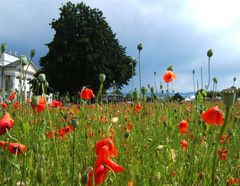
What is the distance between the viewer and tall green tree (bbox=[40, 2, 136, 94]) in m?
28.3

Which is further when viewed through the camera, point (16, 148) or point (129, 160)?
point (129, 160)

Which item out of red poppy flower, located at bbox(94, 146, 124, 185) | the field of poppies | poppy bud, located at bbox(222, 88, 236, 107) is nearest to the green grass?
the field of poppies

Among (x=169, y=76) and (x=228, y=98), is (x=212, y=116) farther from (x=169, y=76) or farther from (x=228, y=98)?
(x=169, y=76)

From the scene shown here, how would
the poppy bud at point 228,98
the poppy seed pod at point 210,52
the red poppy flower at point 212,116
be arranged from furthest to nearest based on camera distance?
the poppy seed pod at point 210,52 < the red poppy flower at point 212,116 < the poppy bud at point 228,98

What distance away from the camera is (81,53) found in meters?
28.7

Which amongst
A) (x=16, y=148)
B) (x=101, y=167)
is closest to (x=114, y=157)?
(x=16, y=148)

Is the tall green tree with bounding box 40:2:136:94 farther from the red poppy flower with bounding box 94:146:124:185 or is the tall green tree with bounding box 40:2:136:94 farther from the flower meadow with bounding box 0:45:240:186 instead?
the red poppy flower with bounding box 94:146:124:185

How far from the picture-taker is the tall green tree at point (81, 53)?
28.3 m

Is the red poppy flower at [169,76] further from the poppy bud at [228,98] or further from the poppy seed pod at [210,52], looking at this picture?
the poppy bud at [228,98]

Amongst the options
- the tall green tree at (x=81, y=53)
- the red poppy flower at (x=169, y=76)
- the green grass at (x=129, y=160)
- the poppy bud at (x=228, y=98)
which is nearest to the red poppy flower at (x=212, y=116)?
the green grass at (x=129, y=160)

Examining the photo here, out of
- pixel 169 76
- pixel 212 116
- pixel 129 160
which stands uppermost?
pixel 169 76

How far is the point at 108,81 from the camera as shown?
97.1 feet

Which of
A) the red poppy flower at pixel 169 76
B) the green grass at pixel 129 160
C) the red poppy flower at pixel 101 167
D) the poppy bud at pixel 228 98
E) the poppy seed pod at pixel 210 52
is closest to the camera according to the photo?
the poppy bud at pixel 228 98

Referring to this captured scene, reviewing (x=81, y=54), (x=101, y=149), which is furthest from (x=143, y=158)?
(x=81, y=54)
